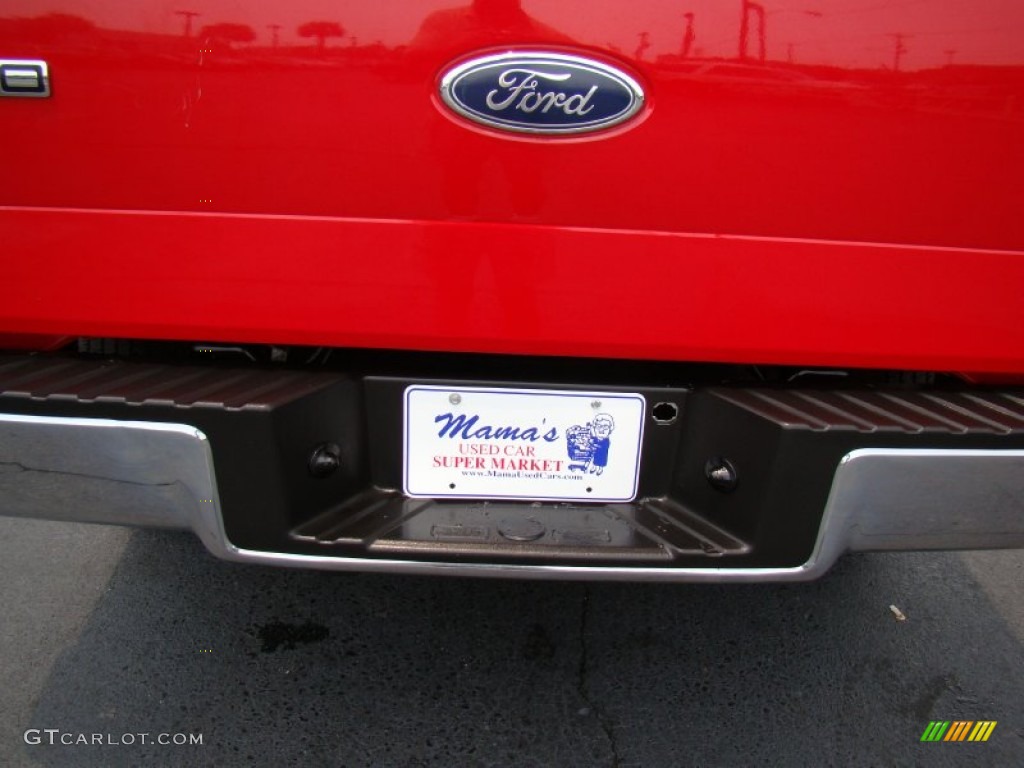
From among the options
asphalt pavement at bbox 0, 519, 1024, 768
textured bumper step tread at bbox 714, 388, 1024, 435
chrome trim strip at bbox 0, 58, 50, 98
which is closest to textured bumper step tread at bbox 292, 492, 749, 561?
textured bumper step tread at bbox 714, 388, 1024, 435

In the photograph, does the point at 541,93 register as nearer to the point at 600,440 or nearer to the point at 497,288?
the point at 497,288

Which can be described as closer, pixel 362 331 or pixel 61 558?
pixel 362 331

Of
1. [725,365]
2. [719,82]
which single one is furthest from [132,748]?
[719,82]

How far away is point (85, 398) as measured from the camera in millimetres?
1364

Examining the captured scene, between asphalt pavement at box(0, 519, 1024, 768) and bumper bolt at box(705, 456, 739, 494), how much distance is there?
30.8 inches

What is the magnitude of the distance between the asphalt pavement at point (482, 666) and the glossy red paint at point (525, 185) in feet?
3.48

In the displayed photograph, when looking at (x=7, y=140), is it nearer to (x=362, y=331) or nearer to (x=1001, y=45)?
(x=362, y=331)

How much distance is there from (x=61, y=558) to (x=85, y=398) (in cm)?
158

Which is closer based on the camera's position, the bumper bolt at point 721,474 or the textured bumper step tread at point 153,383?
the textured bumper step tread at point 153,383

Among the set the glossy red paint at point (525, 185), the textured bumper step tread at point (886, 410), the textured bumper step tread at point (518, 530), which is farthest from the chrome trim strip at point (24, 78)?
the textured bumper step tread at point (886, 410)

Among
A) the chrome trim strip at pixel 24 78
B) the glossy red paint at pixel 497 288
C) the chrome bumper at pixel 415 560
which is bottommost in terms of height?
the chrome bumper at pixel 415 560

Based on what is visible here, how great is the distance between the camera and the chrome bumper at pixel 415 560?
1377 millimetres

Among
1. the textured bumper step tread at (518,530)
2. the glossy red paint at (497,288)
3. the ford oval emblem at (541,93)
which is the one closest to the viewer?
the ford oval emblem at (541,93)

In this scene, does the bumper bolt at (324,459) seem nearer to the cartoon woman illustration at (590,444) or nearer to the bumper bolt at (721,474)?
the cartoon woman illustration at (590,444)
